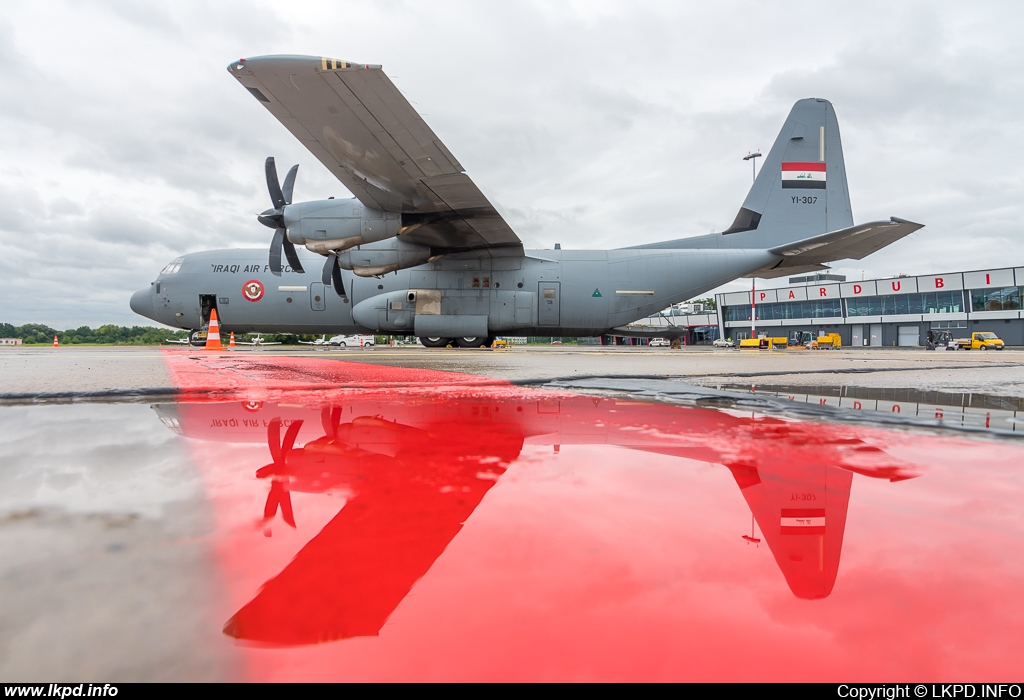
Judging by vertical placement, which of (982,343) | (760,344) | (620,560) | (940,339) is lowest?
(982,343)

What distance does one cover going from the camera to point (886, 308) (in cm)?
3897

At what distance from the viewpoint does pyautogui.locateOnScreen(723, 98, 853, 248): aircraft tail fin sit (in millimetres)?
11703

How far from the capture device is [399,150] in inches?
291

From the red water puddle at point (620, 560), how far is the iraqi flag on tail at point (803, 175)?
1250 centimetres

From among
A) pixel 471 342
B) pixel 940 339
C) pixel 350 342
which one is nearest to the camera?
pixel 471 342

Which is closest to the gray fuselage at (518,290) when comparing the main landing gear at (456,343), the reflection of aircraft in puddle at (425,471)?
the main landing gear at (456,343)

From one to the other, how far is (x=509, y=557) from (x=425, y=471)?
1.49 ft

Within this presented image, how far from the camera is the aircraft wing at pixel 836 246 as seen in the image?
9109 mm

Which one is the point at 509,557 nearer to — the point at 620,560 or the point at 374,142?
the point at 620,560

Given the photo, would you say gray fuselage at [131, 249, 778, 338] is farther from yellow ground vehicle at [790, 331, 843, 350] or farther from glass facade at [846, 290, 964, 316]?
glass facade at [846, 290, 964, 316]

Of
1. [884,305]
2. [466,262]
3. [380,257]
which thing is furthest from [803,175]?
[884,305]

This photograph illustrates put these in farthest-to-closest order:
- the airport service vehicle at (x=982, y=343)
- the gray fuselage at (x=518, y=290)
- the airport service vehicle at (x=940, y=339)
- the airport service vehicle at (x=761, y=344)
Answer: the airport service vehicle at (x=940, y=339)
the airport service vehicle at (x=761, y=344)
the airport service vehicle at (x=982, y=343)
the gray fuselage at (x=518, y=290)

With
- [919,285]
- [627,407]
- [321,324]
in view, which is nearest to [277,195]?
[321,324]

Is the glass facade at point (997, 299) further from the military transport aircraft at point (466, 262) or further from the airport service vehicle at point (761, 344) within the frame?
the military transport aircraft at point (466, 262)
